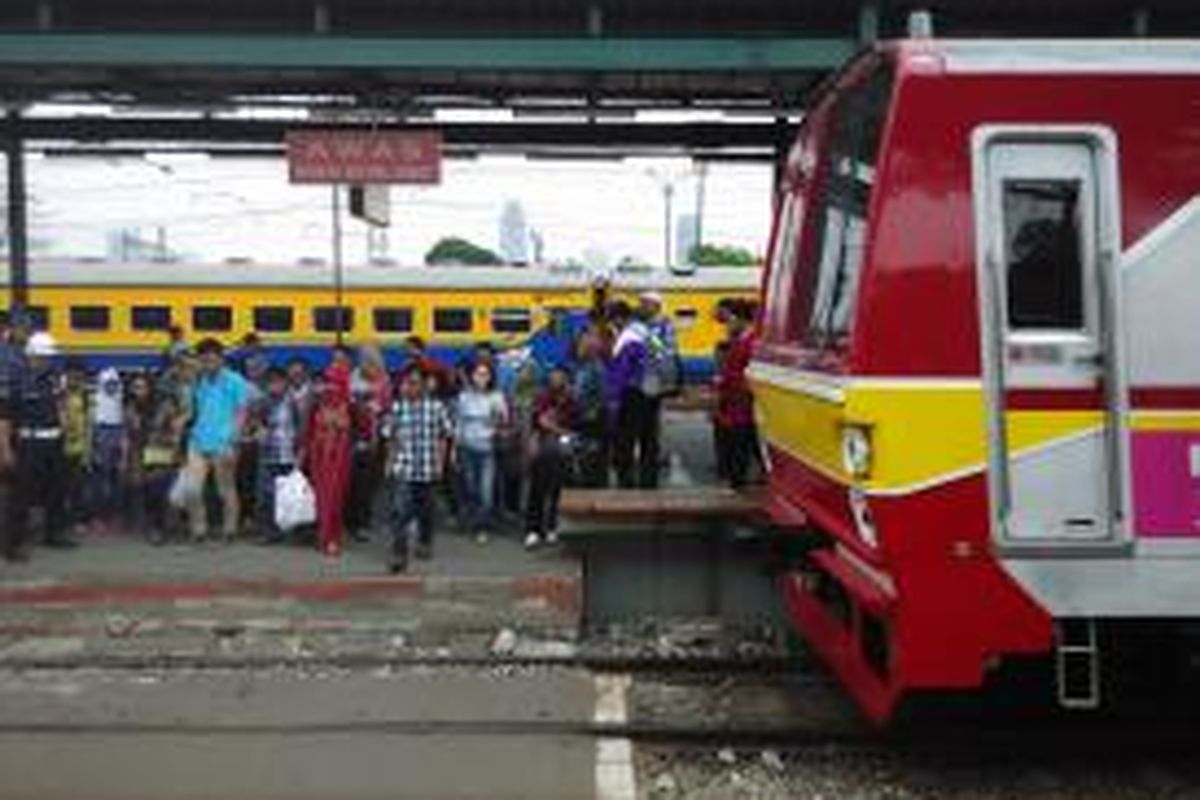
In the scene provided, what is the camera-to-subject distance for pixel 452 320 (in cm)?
3125

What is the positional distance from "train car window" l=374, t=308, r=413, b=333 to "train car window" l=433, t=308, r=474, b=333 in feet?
1.38

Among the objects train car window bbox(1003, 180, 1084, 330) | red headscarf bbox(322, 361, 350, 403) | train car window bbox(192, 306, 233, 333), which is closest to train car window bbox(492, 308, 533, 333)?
train car window bbox(192, 306, 233, 333)

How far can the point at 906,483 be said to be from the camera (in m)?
7.66

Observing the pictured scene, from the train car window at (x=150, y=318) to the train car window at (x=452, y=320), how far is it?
4.07 m

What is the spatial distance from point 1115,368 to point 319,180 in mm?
8460

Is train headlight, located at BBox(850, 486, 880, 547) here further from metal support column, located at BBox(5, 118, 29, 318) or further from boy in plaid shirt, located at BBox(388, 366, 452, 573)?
metal support column, located at BBox(5, 118, 29, 318)

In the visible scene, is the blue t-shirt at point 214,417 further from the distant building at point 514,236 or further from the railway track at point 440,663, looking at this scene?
the distant building at point 514,236

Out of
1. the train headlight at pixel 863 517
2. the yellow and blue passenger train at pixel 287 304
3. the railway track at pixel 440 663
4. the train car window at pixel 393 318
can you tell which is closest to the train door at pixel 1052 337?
the train headlight at pixel 863 517

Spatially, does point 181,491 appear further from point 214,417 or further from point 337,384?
point 337,384

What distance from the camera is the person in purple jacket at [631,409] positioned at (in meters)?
14.0

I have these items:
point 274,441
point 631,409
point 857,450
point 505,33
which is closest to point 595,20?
point 505,33

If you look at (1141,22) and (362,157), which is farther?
(362,157)

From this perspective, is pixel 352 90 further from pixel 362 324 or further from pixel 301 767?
pixel 362 324

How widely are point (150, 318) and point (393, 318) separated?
3690mm
